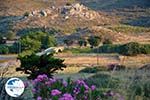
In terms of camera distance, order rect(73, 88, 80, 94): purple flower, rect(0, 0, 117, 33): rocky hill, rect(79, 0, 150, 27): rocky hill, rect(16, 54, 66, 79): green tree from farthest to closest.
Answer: rect(79, 0, 150, 27): rocky hill < rect(0, 0, 117, 33): rocky hill < rect(16, 54, 66, 79): green tree < rect(73, 88, 80, 94): purple flower

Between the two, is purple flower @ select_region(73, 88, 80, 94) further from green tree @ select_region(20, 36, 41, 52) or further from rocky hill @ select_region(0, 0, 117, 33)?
rocky hill @ select_region(0, 0, 117, 33)

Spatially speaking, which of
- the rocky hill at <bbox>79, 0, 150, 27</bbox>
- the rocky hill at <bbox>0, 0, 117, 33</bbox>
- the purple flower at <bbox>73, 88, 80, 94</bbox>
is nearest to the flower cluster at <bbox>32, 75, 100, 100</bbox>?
the purple flower at <bbox>73, 88, 80, 94</bbox>

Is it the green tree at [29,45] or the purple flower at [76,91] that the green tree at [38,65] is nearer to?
the purple flower at [76,91]

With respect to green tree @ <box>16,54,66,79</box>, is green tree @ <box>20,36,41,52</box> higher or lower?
lower

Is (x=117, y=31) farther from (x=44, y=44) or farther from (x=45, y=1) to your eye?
(x=45, y=1)

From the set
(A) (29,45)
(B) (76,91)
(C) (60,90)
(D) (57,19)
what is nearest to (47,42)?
(A) (29,45)

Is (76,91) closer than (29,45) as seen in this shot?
Yes

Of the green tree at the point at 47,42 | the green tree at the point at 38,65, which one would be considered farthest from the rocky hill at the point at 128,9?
the green tree at the point at 38,65

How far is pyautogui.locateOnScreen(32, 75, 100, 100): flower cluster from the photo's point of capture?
364 inches

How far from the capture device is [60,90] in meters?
9.83

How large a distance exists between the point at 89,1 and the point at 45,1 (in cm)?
993

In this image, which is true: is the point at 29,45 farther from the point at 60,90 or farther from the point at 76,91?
the point at 76,91

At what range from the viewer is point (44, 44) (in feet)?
165

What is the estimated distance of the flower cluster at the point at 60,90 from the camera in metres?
9.23
